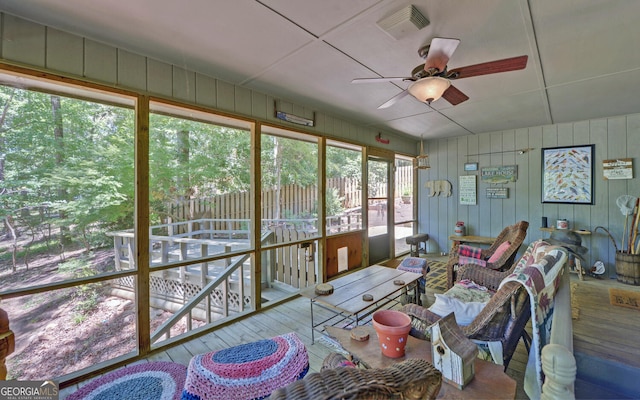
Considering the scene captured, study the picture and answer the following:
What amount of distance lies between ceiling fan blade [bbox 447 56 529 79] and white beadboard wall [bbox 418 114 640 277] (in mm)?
4074

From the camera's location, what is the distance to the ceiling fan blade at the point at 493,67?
1.83 metres

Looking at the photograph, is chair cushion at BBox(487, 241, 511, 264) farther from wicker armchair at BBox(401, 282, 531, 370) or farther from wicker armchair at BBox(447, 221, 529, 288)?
wicker armchair at BBox(401, 282, 531, 370)

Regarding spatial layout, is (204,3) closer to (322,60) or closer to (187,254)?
(322,60)

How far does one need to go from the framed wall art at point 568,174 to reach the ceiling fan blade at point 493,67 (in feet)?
13.3

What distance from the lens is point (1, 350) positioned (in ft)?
3.46

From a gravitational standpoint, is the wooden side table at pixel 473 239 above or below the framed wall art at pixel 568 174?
below

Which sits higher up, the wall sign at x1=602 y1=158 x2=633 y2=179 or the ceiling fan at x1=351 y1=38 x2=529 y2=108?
the ceiling fan at x1=351 y1=38 x2=529 y2=108

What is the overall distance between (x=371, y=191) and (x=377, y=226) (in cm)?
75

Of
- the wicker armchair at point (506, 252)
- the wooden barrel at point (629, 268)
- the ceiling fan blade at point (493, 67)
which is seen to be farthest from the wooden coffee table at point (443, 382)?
the wooden barrel at point (629, 268)

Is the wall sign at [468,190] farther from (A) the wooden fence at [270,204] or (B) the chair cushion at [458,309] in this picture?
(B) the chair cushion at [458,309]

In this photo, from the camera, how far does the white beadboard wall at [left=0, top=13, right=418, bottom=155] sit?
1.89 m

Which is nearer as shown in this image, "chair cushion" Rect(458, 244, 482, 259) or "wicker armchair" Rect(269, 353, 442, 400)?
"wicker armchair" Rect(269, 353, 442, 400)

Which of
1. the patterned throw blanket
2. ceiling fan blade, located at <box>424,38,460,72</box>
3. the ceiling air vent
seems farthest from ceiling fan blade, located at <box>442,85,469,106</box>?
the patterned throw blanket

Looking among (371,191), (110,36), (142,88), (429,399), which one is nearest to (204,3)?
(110,36)
